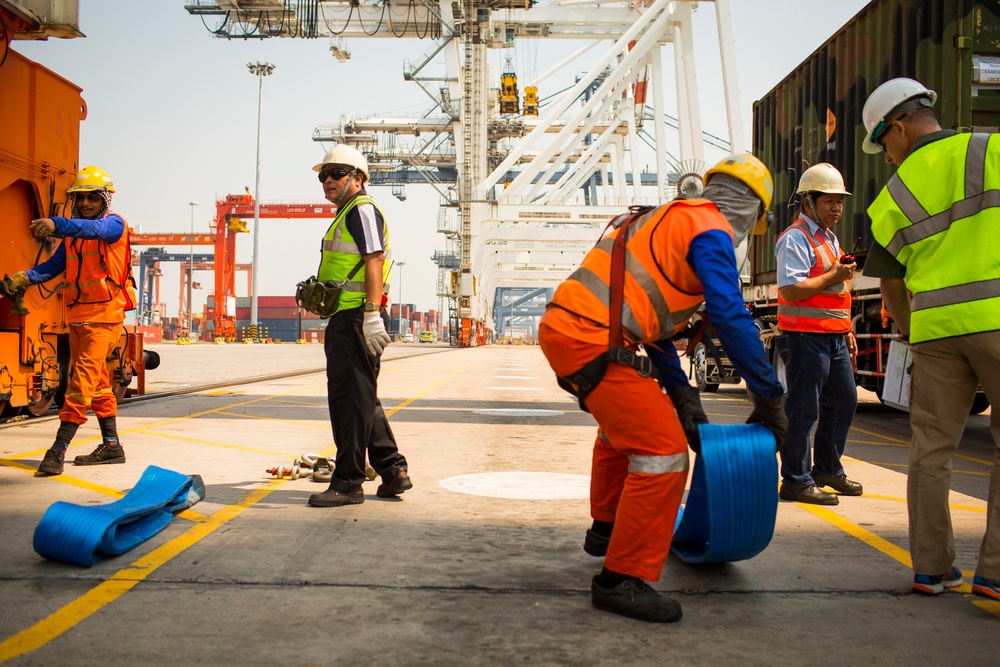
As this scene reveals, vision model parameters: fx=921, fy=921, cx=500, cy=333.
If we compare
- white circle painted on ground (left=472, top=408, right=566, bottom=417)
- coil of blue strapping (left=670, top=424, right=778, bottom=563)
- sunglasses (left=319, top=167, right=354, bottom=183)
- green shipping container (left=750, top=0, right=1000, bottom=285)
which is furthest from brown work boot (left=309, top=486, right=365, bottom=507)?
white circle painted on ground (left=472, top=408, right=566, bottom=417)

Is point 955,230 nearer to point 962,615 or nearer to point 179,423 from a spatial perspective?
point 962,615

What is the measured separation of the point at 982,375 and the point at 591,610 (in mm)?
1740

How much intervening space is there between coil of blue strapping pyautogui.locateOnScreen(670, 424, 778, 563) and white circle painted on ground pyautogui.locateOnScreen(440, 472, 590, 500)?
6.52 ft

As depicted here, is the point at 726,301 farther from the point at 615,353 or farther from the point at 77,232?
the point at 77,232

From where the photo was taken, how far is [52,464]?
5.88 meters

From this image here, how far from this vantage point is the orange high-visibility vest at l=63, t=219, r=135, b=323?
6.28 m

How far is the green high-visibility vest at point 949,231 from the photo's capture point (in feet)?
11.5

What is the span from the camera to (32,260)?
27.6 ft

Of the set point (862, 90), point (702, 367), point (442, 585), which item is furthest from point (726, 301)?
point (702, 367)

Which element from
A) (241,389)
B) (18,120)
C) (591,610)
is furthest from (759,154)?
(591,610)

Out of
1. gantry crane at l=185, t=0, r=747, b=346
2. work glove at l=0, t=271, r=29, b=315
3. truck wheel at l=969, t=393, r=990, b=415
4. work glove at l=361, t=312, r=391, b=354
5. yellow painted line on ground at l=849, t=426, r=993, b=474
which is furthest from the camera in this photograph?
gantry crane at l=185, t=0, r=747, b=346

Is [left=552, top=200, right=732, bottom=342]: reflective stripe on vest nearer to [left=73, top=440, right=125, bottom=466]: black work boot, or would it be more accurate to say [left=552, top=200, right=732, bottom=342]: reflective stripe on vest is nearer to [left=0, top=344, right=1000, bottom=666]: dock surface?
[left=0, top=344, right=1000, bottom=666]: dock surface

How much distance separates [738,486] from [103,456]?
466 centimetres

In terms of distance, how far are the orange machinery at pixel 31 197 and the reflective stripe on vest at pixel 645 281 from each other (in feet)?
19.6
